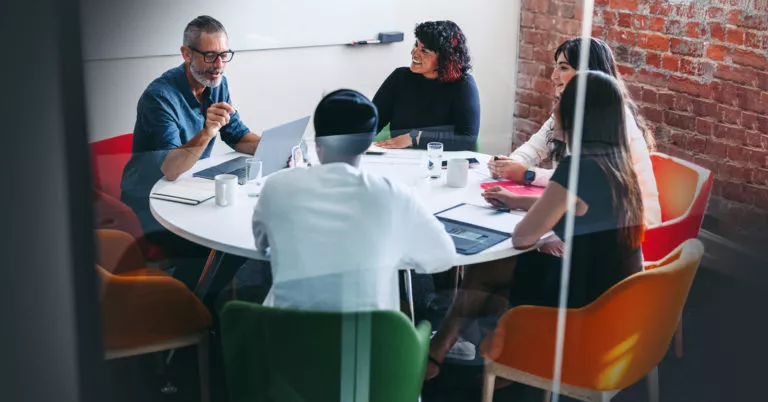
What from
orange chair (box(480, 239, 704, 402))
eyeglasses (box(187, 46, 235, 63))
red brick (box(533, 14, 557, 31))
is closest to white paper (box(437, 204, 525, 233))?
orange chair (box(480, 239, 704, 402))

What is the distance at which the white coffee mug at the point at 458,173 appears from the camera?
6.33 ft

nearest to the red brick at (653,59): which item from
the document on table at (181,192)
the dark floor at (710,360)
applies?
the dark floor at (710,360)

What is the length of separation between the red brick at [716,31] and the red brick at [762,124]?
200mm

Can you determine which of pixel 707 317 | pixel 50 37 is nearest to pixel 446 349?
pixel 707 317

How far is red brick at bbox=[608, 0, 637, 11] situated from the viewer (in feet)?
5.30

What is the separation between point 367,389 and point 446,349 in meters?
0.26

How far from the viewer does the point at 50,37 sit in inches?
47.8

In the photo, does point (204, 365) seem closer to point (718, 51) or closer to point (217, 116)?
point (217, 116)

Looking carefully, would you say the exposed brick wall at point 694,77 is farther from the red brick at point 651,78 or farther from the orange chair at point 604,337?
the orange chair at point 604,337

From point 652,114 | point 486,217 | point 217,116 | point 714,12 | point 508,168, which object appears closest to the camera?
point 217,116

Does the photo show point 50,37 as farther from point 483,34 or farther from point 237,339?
point 483,34

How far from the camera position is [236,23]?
4.29 feet

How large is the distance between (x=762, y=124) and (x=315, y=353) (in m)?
1.12

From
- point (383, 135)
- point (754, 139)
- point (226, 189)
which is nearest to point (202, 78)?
point (383, 135)
